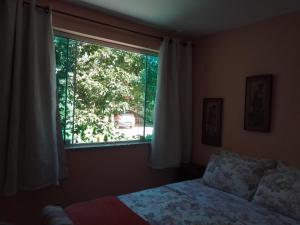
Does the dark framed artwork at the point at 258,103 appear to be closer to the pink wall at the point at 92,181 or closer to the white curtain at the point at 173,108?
the white curtain at the point at 173,108

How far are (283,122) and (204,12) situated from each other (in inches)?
51.7

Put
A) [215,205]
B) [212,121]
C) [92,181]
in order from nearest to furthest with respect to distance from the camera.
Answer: [215,205], [92,181], [212,121]

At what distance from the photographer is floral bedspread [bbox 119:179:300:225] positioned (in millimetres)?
1615

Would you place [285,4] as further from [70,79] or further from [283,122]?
[70,79]

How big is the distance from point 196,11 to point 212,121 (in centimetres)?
131

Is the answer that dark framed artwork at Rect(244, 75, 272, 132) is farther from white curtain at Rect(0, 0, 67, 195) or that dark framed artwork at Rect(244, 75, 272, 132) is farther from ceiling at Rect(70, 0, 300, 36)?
white curtain at Rect(0, 0, 67, 195)

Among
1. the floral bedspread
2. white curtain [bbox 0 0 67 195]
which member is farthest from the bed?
white curtain [bbox 0 0 67 195]

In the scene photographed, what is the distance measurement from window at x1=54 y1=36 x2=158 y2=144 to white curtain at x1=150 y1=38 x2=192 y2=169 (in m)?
0.21

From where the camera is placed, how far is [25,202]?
2148 millimetres

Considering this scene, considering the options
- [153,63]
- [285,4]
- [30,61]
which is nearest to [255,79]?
[285,4]

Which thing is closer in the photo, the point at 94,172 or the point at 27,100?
the point at 27,100

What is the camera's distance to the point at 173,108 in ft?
9.62

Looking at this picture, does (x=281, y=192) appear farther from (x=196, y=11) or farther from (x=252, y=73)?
(x=196, y=11)

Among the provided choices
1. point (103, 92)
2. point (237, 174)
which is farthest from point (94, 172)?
point (237, 174)
